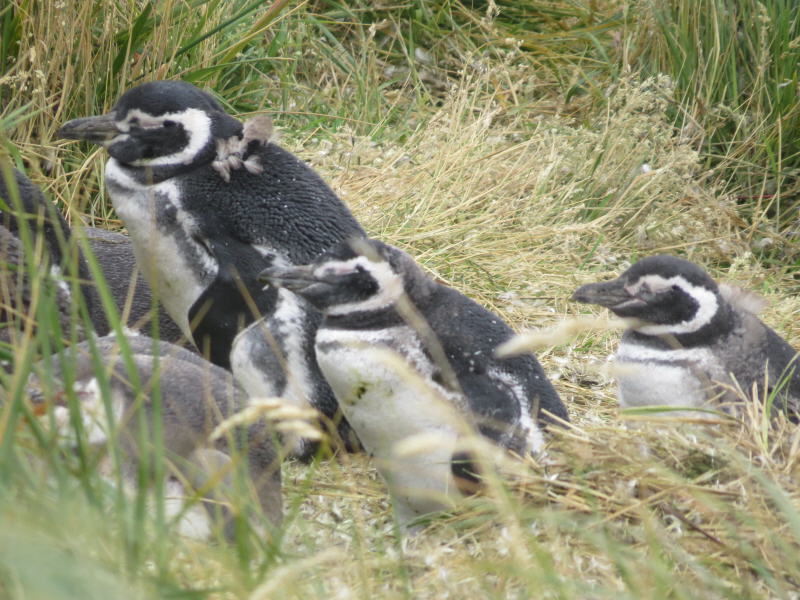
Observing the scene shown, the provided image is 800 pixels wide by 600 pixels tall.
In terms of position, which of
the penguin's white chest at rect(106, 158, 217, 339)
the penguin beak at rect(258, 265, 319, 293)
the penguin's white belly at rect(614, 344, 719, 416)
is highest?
the penguin beak at rect(258, 265, 319, 293)

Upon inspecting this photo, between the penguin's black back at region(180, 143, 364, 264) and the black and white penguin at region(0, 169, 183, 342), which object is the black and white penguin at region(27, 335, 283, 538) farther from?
the penguin's black back at region(180, 143, 364, 264)

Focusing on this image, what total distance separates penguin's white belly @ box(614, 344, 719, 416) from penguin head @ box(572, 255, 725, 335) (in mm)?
68

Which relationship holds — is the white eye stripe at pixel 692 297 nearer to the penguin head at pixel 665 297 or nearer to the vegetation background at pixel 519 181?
the penguin head at pixel 665 297

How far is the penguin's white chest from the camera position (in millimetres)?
3230

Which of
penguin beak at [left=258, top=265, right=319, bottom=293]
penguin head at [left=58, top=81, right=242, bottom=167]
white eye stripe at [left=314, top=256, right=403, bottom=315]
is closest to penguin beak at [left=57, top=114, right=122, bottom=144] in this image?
penguin head at [left=58, top=81, right=242, bottom=167]

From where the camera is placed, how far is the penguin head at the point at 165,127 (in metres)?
3.27

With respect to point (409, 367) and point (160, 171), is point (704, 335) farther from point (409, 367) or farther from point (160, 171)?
point (160, 171)

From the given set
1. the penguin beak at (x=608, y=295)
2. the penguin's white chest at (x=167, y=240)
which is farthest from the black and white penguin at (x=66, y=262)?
the penguin beak at (x=608, y=295)

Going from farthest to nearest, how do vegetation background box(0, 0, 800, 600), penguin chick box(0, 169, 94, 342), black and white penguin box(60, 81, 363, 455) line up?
black and white penguin box(60, 81, 363, 455)
penguin chick box(0, 169, 94, 342)
vegetation background box(0, 0, 800, 600)

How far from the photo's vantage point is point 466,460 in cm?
281

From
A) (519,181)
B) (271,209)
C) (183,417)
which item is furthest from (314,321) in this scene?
(519,181)

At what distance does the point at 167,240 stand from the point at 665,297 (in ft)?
4.29

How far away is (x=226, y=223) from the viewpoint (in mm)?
3209

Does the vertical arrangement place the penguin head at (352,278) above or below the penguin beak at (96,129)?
above
